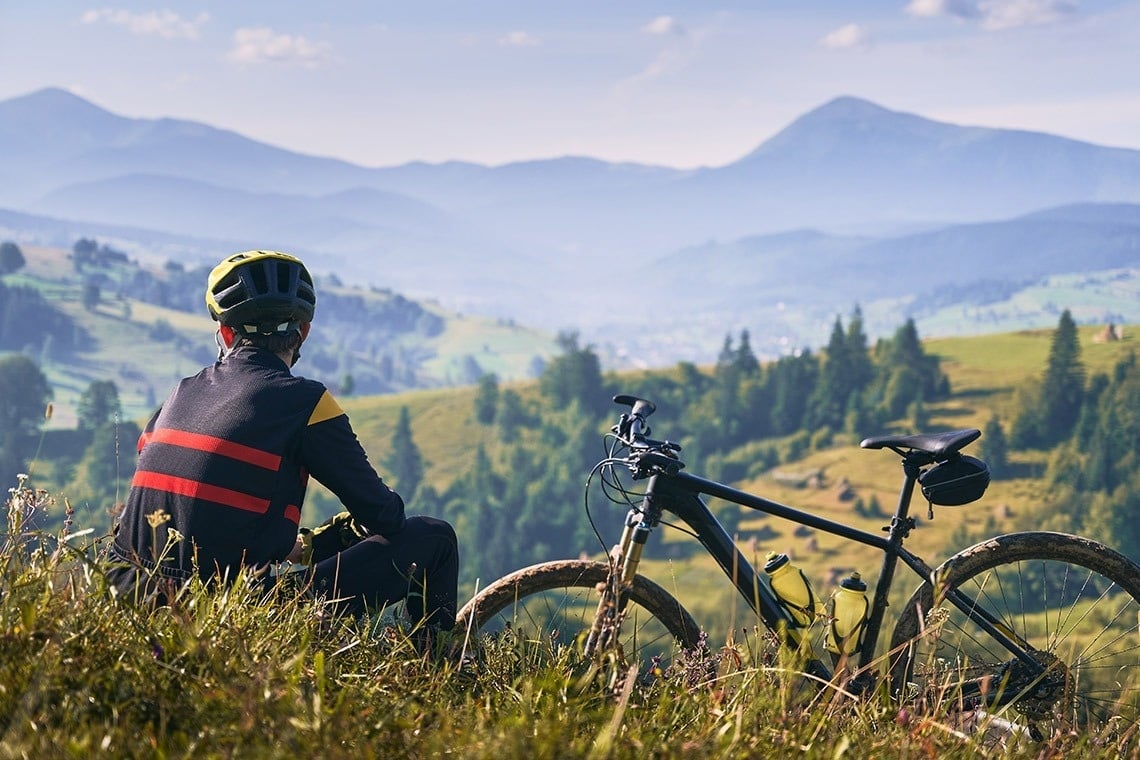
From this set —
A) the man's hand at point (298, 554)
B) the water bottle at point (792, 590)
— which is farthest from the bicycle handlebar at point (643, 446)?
the man's hand at point (298, 554)

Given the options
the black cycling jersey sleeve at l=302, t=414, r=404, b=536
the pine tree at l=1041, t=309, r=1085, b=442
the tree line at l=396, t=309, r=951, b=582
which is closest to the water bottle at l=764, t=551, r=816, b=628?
the black cycling jersey sleeve at l=302, t=414, r=404, b=536

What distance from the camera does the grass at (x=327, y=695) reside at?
262 cm

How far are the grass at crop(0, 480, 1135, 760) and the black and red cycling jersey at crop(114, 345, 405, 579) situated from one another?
0.94ft

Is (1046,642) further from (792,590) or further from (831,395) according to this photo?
(831,395)

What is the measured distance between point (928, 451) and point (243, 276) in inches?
114

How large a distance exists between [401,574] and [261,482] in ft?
2.15

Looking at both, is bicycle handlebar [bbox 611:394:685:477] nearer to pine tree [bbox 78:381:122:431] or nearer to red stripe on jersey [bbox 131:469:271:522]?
red stripe on jersey [bbox 131:469:271:522]

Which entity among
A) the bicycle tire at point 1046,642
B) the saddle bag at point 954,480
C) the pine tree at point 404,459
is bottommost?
the pine tree at point 404,459

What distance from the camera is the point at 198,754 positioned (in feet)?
8.46

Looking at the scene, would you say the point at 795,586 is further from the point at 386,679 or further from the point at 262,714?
the point at 262,714

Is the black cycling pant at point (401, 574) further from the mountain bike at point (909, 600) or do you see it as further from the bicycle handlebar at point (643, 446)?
the bicycle handlebar at point (643, 446)

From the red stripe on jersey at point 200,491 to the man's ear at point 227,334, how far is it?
0.68 metres

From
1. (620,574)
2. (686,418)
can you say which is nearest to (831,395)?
(686,418)

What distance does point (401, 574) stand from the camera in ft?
14.2
